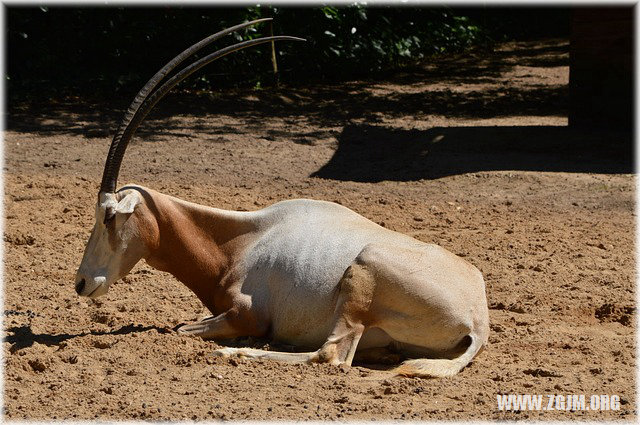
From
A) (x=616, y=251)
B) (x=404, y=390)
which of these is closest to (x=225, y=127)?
(x=616, y=251)

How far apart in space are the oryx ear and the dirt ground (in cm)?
70

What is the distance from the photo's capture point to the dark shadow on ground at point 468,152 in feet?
32.4

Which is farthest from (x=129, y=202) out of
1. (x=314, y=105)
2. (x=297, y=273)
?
(x=314, y=105)

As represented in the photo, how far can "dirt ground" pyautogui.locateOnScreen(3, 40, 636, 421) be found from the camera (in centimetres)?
440

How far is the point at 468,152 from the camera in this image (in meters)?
10.6

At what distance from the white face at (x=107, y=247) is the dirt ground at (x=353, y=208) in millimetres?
306

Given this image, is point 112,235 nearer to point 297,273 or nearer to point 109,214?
point 109,214

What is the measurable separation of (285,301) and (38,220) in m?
3.29

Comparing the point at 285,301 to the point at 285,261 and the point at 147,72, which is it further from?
the point at 147,72

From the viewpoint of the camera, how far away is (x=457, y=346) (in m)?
5.00

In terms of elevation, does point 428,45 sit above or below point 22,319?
above

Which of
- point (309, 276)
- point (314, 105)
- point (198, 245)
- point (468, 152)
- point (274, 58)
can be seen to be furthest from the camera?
point (274, 58)

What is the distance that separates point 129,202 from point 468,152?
20.0 feet

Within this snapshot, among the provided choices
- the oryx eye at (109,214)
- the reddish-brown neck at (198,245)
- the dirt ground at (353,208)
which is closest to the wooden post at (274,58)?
Result: the dirt ground at (353,208)
